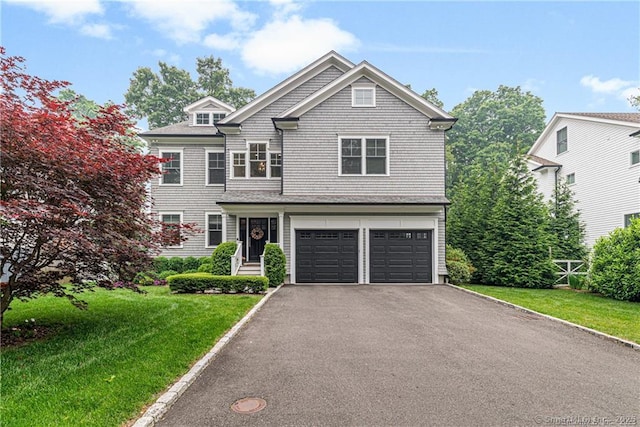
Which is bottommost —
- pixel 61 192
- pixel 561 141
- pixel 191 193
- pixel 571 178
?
pixel 61 192

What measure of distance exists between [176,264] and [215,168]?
16.8ft

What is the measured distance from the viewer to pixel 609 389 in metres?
4.10

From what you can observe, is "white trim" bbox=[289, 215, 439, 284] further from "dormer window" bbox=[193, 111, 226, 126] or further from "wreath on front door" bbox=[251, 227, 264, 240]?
"dormer window" bbox=[193, 111, 226, 126]

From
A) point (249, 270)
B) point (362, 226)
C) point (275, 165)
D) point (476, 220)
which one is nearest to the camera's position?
point (249, 270)

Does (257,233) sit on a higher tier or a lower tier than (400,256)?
higher

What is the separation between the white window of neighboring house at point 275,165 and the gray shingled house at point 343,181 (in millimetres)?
46

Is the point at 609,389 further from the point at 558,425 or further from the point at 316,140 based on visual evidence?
the point at 316,140

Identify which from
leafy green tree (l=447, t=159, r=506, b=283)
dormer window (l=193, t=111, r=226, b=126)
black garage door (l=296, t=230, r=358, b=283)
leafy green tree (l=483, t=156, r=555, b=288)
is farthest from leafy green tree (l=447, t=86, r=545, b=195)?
dormer window (l=193, t=111, r=226, b=126)

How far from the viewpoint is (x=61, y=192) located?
4.84 meters

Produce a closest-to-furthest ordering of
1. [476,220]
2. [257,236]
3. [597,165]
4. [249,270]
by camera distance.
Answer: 1. [249,270]
2. [257,236]
3. [476,220]
4. [597,165]

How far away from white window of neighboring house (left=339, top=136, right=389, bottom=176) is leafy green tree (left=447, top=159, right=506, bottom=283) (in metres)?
5.12

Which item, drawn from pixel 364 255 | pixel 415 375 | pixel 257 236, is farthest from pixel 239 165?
pixel 415 375

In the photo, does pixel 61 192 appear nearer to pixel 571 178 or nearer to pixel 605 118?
pixel 605 118

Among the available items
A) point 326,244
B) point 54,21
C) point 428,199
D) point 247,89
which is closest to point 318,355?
point 326,244
